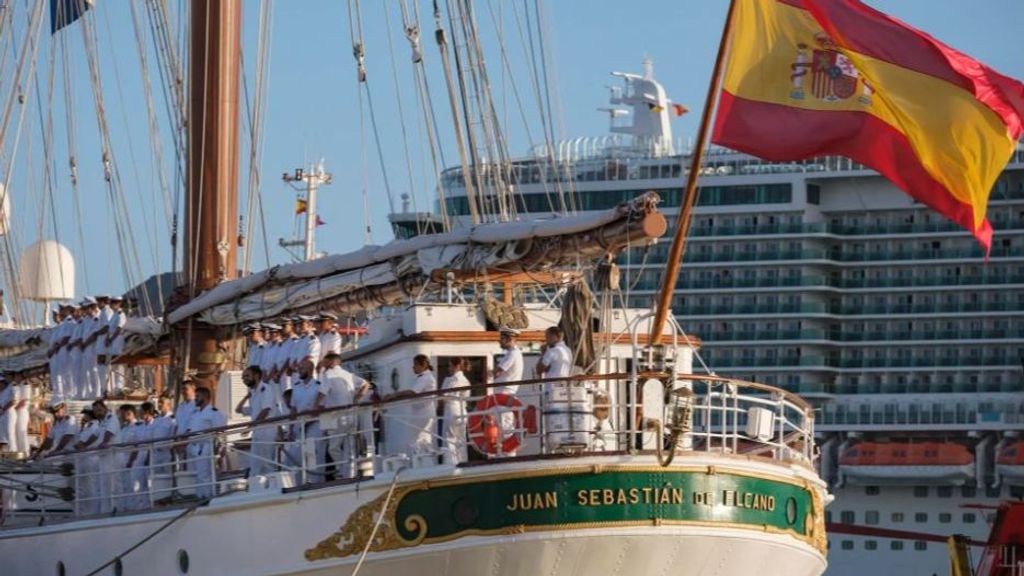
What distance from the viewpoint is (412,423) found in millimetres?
19672

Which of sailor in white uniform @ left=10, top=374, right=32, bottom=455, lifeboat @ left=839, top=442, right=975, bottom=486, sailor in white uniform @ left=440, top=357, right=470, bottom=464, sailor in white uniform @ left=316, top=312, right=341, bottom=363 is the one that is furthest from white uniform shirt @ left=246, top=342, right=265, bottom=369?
lifeboat @ left=839, top=442, right=975, bottom=486

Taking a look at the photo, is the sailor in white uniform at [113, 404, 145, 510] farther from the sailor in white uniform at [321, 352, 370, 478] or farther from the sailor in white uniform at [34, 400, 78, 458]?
the sailor in white uniform at [321, 352, 370, 478]

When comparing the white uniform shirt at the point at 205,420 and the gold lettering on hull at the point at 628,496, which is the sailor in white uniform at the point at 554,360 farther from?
the white uniform shirt at the point at 205,420

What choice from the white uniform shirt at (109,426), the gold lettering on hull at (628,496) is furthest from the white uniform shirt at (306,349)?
the gold lettering on hull at (628,496)

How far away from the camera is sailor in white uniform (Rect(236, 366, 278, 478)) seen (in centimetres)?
2105

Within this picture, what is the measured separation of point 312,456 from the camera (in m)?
20.4

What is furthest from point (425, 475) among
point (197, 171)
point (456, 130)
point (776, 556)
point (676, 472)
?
point (456, 130)

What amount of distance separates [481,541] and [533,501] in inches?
23.1

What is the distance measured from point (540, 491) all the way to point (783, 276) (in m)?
67.1

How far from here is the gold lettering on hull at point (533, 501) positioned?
18.8 metres

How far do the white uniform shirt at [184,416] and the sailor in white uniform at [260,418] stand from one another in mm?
637

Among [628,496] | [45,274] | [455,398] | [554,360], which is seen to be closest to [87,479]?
[455,398]

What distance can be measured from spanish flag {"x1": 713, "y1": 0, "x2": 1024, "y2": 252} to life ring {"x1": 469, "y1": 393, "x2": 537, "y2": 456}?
326 cm

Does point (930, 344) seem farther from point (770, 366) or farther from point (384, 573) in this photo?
point (384, 573)
